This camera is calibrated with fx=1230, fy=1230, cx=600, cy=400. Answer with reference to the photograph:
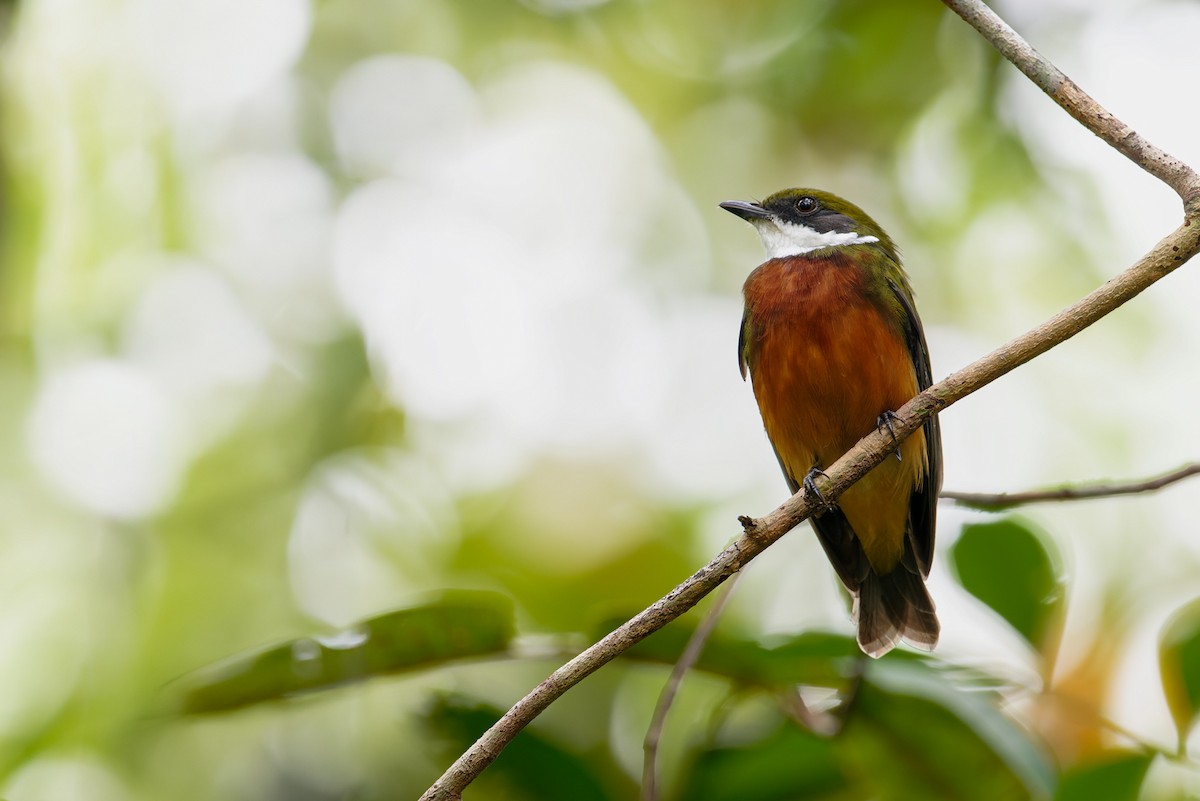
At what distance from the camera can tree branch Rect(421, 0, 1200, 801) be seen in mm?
2357

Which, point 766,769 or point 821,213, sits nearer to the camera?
point 766,769

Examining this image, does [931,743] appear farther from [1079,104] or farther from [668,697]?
[1079,104]

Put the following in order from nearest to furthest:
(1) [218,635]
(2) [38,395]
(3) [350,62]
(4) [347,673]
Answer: (4) [347,673] < (1) [218,635] < (2) [38,395] < (3) [350,62]

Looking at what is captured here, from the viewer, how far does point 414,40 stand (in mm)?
8945

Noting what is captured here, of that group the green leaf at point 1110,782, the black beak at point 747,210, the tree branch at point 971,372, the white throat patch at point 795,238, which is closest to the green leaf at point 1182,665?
the green leaf at point 1110,782

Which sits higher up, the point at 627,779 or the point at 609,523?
the point at 627,779

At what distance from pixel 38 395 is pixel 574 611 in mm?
3744

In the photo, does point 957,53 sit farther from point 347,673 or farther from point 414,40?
point 347,673

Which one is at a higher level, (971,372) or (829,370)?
(971,372)

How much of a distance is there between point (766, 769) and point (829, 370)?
160 centimetres

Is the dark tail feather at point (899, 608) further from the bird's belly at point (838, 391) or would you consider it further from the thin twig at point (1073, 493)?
the thin twig at point (1073, 493)

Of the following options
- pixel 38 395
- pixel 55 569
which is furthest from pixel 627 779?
pixel 38 395

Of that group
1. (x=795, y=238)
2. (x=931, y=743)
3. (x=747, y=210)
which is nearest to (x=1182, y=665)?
(x=931, y=743)

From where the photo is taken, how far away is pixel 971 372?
8.52ft
